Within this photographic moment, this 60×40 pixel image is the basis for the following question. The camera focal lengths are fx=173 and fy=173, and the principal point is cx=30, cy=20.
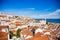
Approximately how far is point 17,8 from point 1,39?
0.63m

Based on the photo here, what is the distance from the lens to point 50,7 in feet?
10.5

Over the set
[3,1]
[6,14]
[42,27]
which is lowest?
[42,27]

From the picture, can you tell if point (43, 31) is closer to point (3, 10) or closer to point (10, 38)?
point (10, 38)

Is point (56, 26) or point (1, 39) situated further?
point (56, 26)

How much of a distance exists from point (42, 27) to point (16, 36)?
1.68ft

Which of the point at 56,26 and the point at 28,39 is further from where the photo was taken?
the point at 56,26

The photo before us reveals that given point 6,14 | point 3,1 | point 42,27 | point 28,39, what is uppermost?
point 3,1

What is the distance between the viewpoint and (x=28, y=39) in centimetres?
305

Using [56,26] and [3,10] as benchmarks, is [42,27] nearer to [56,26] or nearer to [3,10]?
[56,26]

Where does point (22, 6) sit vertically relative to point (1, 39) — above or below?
above

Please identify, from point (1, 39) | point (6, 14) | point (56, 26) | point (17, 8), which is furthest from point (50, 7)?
point (1, 39)

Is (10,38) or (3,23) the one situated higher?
(3,23)

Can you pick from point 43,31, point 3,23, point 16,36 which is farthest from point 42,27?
point 3,23

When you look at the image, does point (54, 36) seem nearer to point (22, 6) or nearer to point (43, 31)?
point (43, 31)
